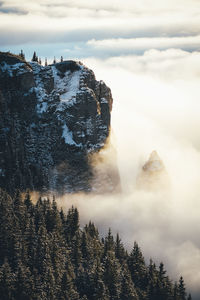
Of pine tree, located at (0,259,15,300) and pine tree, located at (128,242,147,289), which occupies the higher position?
pine tree, located at (128,242,147,289)

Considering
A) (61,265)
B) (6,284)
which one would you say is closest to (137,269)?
(61,265)

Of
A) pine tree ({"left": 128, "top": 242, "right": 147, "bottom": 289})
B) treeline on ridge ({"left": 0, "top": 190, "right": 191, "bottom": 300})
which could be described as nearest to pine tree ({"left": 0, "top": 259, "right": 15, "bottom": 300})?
treeline on ridge ({"left": 0, "top": 190, "right": 191, "bottom": 300})

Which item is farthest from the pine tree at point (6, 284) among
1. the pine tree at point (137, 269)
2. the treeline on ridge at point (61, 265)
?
the pine tree at point (137, 269)

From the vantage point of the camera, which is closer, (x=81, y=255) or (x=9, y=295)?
(x=9, y=295)

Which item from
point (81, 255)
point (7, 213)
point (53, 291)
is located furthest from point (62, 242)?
point (53, 291)

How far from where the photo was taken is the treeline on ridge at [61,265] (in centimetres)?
14088

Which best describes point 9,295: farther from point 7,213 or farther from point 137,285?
point 137,285

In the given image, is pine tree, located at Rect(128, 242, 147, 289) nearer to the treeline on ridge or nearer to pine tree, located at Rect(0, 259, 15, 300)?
the treeline on ridge

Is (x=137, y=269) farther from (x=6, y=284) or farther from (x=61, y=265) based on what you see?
(x=6, y=284)

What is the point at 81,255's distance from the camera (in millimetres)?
165625

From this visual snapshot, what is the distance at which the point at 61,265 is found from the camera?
15612 centimetres

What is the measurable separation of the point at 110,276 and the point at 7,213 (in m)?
33.6

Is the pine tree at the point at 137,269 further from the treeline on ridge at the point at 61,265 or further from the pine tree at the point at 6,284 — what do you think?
the pine tree at the point at 6,284

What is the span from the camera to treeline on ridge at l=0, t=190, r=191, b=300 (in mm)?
140875
